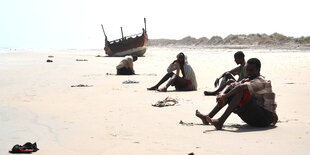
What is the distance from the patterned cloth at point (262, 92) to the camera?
239 inches

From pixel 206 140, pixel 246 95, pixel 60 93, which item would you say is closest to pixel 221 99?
pixel 246 95

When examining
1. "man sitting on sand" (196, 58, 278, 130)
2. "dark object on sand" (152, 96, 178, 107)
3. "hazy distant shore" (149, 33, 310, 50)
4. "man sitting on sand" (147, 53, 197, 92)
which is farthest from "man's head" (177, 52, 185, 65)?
"hazy distant shore" (149, 33, 310, 50)

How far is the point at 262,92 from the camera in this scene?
6.16 metres

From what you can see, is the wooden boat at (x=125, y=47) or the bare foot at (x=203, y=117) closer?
the bare foot at (x=203, y=117)

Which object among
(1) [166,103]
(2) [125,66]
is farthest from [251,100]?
(2) [125,66]

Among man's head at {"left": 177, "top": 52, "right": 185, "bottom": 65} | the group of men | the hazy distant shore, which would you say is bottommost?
the hazy distant shore

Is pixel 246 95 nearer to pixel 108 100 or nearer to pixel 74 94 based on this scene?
pixel 108 100

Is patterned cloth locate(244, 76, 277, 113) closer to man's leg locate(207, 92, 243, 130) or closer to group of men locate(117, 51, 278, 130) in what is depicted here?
group of men locate(117, 51, 278, 130)

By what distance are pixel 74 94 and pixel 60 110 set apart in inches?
102

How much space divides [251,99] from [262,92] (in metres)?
0.17

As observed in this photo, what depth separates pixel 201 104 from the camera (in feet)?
29.2

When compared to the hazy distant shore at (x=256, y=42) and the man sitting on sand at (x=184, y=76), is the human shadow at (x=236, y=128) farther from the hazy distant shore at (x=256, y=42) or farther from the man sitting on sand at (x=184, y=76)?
the hazy distant shore at (x=256, y=42)

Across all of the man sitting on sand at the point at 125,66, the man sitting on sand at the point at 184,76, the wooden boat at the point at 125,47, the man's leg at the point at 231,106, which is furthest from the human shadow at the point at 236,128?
the wooden boat at the point at 125,47

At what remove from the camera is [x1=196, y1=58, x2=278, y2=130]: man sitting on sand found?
604cm
